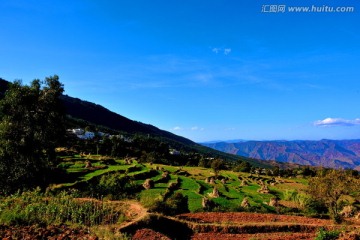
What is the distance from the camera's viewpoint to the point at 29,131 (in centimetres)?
3888

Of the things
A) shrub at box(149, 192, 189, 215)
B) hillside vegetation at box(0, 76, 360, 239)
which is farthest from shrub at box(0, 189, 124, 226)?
shrub at box(149, 192, 189, 215)

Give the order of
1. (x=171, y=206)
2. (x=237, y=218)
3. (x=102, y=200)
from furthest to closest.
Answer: (x=171, y=206) → (x=237, y=218) → (x=102, y=200)

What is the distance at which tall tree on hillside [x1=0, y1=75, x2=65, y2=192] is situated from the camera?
1468 inches

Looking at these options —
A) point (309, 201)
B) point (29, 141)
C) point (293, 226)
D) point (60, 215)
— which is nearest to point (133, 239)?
point (60, 215)

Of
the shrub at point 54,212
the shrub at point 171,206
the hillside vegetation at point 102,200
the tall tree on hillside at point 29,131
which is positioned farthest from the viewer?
the tall tree on hillside at point 29,131

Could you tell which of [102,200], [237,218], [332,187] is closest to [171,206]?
[237,218]

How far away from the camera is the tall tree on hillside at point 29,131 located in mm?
37281

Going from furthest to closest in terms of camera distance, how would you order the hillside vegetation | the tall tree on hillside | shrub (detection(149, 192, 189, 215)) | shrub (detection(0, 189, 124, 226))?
the tall tree on hillside
shrub (detection(149, 192, 189, 215))
the hillside vegetation
shrub (detection(0, 189, 124, 226))

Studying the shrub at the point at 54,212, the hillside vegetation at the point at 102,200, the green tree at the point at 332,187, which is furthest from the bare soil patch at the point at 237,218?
the green tree at the point at 332,187

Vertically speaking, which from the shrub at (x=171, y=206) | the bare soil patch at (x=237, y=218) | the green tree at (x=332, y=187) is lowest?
the bare soil patch at (x=237, y=218)

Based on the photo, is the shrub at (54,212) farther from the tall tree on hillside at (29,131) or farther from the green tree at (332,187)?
the green tree at (332,187)

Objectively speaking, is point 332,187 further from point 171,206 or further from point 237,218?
point 171,206

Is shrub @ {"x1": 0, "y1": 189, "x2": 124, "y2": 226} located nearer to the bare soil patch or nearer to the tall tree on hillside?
the bare soil patch

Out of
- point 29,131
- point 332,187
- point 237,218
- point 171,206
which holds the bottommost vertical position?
point 237,218
